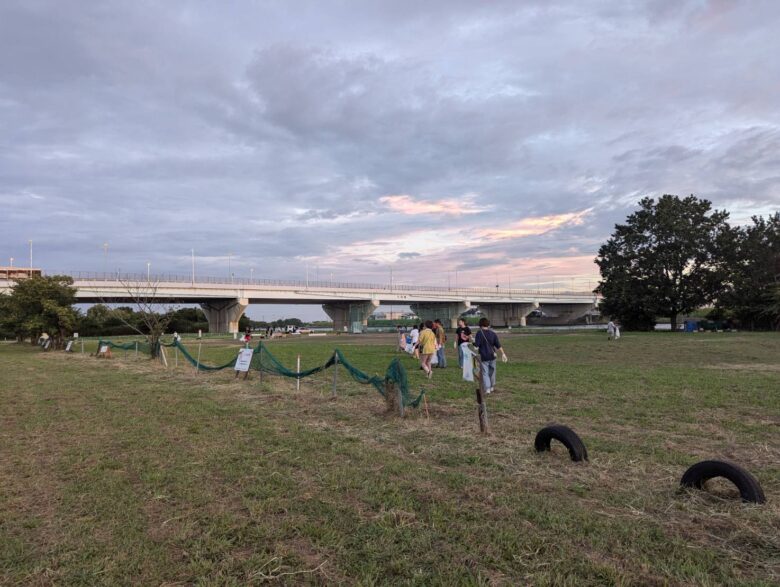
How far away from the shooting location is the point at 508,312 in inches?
4513

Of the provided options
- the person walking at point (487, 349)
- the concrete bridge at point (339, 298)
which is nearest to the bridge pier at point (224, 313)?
the concrete bridge at point (339, 298)

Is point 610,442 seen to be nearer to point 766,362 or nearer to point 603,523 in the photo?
point 603,523

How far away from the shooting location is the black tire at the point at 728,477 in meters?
4.52

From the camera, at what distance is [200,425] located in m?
8.59

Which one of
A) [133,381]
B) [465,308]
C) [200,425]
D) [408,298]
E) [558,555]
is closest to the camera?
[558,555]

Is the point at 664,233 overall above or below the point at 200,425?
above

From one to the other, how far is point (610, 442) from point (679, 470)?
48.5 inches

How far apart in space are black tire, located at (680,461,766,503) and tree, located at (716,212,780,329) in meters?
49.6

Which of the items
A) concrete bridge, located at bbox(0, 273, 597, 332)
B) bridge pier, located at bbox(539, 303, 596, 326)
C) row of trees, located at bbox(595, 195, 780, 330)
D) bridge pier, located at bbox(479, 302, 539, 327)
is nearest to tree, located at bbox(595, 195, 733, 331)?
row of trees, located at bbox(595, 195, 780, 330)

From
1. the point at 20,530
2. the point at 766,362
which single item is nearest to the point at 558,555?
the point at 20,530

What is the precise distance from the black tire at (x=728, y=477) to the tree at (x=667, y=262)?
47312 mm

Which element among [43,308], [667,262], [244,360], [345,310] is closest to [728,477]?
[244,360]

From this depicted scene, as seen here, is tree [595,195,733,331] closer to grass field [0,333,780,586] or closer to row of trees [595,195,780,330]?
row of trees [595,195,780,330]

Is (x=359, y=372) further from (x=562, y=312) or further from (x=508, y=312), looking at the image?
(x=562, y=312)
